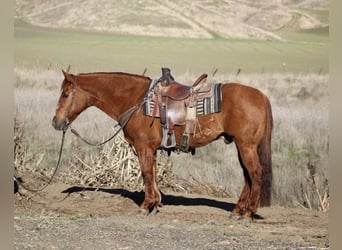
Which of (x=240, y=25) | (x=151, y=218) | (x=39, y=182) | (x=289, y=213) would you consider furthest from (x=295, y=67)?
(x=39, y=182)

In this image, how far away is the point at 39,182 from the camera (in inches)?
429

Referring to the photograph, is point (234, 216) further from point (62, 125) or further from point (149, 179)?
point (62, 125)

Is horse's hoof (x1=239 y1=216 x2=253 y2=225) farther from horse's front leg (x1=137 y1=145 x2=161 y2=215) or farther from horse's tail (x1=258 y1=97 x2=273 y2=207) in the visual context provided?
horse's front leg (x1=137 y1=145 x2=161 y2=215)

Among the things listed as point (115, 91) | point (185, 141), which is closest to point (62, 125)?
point (115, 91)

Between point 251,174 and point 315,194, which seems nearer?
point 251,174

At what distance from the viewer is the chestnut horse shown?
9672 mm

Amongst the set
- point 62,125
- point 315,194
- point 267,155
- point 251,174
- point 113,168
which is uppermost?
point 62,125

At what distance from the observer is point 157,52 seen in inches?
414

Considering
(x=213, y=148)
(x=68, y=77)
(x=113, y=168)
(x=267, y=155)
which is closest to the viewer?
(x=267, y=155)

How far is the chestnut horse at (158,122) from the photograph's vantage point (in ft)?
31.7

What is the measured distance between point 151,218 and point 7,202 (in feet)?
5.06

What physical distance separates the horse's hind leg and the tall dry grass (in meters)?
0.85

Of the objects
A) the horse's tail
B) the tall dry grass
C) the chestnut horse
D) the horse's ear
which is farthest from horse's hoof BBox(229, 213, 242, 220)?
the horse's ear

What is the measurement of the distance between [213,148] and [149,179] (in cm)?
117
